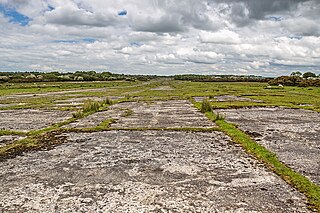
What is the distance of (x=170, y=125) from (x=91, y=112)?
8087 mm

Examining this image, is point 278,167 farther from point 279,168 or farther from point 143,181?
point 143,181

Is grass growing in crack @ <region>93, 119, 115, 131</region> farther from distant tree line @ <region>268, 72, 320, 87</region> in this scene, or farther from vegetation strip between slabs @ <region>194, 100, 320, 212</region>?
distant tree line @ <region>268, 72, 320, 87</region>

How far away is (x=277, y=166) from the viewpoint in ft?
27.3

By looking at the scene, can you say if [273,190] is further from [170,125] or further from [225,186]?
[170,125]

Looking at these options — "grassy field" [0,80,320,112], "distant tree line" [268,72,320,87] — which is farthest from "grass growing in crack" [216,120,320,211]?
"distant tree line" [268,72,320,87]

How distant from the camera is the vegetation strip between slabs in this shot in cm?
633

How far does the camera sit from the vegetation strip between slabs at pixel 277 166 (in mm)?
6328

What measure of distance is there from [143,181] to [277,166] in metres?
3.79

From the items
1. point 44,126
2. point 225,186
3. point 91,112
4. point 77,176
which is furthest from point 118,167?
point 91,112

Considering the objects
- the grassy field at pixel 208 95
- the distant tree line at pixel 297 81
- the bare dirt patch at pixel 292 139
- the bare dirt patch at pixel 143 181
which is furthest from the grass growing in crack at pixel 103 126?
the distant tree line at pixel 297 81

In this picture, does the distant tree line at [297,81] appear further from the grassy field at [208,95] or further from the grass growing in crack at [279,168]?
the grass growing in crack at [279,168]

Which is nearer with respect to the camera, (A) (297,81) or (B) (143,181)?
(B) (143,181)

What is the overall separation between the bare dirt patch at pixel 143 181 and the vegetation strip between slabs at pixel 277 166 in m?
0.24

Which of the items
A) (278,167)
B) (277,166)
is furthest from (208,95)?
(278,167)
